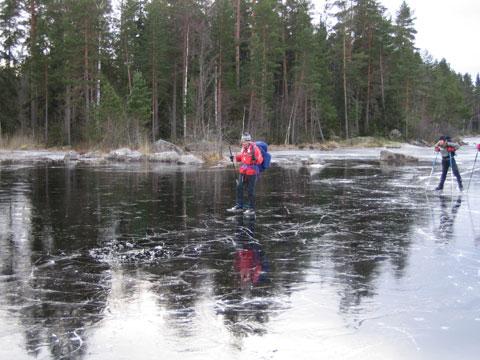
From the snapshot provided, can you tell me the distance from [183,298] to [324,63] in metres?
58.5

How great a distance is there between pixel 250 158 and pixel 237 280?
5.65m

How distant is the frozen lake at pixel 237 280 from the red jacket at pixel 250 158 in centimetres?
100

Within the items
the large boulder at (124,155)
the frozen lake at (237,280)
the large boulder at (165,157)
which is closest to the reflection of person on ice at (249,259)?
the frozen lake at (237,280)

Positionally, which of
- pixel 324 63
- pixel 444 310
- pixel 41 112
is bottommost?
pixel 444 310

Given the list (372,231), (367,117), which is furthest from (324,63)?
(372,231)

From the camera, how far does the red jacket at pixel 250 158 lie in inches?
470

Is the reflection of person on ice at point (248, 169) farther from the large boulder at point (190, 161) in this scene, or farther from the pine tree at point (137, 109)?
the pine tree at point (137, 109)

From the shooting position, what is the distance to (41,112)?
171ft

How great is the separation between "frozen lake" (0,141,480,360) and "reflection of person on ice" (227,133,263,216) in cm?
48

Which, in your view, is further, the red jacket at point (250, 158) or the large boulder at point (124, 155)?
the large boulder at point (124, 155)

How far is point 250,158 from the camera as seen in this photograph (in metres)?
12.0

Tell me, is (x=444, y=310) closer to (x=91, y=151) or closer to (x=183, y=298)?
(x=183, y=298)

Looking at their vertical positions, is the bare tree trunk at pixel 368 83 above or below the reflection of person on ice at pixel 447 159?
above

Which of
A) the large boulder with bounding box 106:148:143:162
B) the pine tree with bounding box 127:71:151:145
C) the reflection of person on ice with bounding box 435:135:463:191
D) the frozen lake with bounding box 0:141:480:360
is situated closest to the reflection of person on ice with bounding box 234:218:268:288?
the frozen lake with bounding box 0:141:480:360
